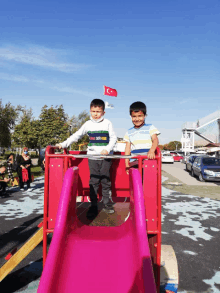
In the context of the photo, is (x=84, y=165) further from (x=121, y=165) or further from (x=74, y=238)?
(x=74, y=238)

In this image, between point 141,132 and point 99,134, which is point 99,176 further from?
point 141,132

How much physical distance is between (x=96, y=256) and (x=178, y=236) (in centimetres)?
366

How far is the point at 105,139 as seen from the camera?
3.76 metres

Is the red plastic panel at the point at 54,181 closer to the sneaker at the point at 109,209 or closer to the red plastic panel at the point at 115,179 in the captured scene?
the sneaker at the point at 109,209

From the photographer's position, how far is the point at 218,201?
9859 millimetres

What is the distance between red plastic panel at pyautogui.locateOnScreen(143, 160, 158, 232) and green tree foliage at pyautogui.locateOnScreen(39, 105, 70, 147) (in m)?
26.1

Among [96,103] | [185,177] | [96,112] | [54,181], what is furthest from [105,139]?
[185,177]

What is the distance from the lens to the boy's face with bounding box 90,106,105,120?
369cm

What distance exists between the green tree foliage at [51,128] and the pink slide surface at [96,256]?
26005 mm

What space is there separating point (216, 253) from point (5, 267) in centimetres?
378

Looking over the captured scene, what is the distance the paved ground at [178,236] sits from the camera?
11.9 feet

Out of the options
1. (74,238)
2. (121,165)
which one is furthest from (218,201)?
(74,238)

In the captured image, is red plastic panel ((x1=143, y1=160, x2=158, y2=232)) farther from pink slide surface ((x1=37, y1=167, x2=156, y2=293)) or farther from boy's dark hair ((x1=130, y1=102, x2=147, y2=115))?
boy's dark hair ((x1=130, y1=102, x2=147, y2=115))

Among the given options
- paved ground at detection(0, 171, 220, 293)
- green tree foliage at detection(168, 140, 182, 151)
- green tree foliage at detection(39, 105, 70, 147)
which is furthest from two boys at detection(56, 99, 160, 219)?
green tree foliage at detection(168, 140, 182, 151)
